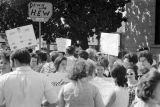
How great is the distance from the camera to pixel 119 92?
5184 mm

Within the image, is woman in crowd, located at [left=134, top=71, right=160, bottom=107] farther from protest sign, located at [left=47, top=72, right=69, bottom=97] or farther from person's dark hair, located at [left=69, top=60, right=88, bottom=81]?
protest sign, located at [left=47, top=72, right=69, bottom=97]

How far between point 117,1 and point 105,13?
34.5 inches

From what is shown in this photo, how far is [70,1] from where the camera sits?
644 inches

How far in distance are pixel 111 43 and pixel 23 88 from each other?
18.2 ft

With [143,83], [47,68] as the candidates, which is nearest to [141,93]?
[143,83]

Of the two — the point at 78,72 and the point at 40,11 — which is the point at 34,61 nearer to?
the point at 40,11

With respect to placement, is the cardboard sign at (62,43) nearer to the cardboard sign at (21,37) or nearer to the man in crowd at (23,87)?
the cardboard sign at (21,37)

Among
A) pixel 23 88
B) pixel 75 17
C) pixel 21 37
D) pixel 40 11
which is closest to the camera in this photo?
pixel 23 88

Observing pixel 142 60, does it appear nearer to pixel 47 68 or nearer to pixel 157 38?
pixel 47 68

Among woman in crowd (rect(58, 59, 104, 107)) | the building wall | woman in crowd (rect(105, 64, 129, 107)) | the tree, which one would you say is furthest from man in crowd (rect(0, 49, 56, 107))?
the building wall

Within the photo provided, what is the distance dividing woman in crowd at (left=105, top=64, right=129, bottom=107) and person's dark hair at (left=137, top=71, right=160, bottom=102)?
5.28 ft

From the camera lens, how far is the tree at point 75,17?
15930mm

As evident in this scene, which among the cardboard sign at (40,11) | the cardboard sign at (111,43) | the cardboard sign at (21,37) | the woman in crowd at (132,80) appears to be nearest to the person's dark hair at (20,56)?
the woman in crowd at (132,80)

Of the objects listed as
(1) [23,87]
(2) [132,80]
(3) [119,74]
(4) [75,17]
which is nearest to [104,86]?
(2) [132,80]
